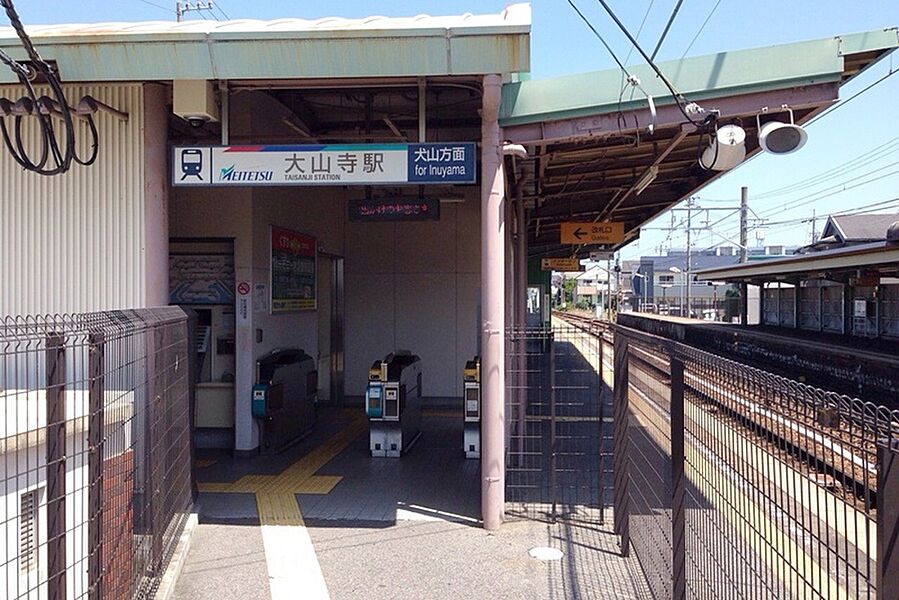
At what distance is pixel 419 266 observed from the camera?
1350 cm

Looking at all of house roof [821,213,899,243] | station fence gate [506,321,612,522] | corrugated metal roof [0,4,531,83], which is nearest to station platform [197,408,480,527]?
station fence gate [506,321,612,522]

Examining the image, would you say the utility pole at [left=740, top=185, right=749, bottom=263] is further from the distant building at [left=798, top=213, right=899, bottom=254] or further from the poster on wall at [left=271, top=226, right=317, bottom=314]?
the poster on wall at [left=271, top=226, right=317, bottom=314]

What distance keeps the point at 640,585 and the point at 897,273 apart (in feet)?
48.1

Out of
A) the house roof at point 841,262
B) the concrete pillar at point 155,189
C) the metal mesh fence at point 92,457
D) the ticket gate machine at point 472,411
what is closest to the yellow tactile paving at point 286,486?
the metal mesh fence at point 92,457

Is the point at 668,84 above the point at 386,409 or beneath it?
above

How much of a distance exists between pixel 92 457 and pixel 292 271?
722 cm

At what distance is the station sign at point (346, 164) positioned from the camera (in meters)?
6.60

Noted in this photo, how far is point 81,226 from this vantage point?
7074mm

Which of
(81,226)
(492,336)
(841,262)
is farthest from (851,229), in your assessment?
(81,226)

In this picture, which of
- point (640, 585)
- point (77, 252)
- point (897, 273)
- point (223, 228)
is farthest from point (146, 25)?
point (897, 273)

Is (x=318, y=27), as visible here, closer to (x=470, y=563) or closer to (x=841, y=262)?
(x=470, y=563)

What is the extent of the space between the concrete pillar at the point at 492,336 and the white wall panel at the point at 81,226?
10.6ft

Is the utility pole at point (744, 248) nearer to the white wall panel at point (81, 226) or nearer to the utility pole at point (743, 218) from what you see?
the utility pole at point (743, 218)

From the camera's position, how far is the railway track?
6.92 feet
